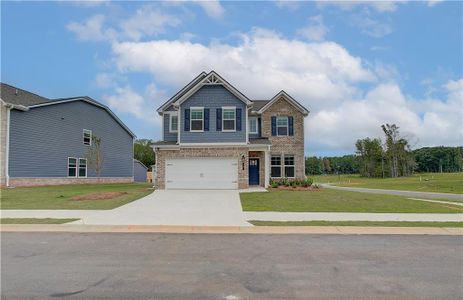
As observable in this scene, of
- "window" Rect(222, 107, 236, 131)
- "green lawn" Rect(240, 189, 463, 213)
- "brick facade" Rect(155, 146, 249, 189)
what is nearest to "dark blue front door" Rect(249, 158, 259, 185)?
"brick facade" Rect(155, 146, 249, 189)

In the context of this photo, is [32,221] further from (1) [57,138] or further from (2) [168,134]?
(1) [57,138]

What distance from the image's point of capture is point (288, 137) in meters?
27.9

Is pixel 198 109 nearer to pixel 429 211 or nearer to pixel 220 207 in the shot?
pixel 220 207

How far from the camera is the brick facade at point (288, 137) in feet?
90.9

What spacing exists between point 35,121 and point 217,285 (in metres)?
27.4

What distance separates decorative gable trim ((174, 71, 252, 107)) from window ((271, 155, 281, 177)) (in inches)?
211

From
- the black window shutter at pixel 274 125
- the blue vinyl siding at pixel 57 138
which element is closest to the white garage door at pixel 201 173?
the black window shutter at pixel 274 125

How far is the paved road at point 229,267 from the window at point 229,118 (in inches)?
594

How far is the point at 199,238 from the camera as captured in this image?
9.93m

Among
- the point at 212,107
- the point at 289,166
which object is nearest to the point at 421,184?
the point at 289,166

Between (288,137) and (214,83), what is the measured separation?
7.12 metres

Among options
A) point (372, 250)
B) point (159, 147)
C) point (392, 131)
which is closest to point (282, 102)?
point (159, 147)

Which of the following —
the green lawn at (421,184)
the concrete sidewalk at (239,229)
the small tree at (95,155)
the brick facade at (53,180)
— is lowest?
the concrete sidewalk at (239,229)

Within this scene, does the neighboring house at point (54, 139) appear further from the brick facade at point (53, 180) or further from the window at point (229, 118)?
the window at point (229, 118)
